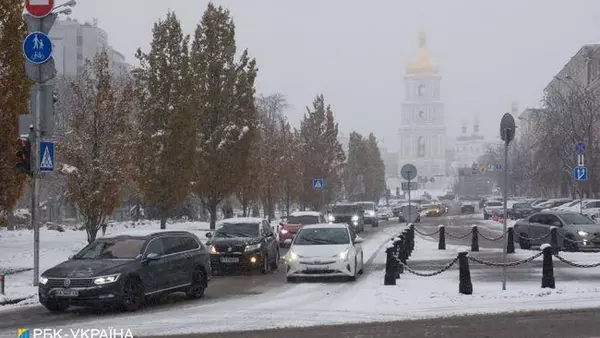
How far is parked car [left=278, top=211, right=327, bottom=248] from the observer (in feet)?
111

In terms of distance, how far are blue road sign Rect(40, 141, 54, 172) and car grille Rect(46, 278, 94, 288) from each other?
499 centimetres

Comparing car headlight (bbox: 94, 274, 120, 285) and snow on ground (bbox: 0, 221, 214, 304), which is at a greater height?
car headlight (bbox: 94, 274, 120, 285)

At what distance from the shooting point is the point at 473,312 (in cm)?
1368

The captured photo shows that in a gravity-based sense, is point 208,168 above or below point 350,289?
above

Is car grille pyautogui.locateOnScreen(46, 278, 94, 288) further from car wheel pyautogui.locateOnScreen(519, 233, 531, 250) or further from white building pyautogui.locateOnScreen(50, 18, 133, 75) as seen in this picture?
white building pyautogui.locateOnScreen(50, 18, 133, 75)

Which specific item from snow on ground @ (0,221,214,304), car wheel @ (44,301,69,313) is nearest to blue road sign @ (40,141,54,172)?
snow on ground @ (0,221,214,304)

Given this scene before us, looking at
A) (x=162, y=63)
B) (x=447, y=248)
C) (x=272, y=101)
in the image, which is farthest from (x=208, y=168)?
(x=272, y=101)

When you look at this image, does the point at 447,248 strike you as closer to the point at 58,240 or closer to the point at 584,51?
the point at 58,240

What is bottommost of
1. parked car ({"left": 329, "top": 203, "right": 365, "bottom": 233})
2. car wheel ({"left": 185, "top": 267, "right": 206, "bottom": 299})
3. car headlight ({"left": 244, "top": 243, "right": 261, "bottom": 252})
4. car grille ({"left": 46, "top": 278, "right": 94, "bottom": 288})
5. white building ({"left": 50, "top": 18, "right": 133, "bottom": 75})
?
car wheel ({"left": 185, "top": 267, "right": 206, "bottom": 299})

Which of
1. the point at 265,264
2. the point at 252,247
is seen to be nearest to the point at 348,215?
the point at 265,264

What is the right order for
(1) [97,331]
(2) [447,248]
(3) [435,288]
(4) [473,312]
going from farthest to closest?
(2) [447,248], (3) [435,288], (4) [473,312], (1) [97,331]

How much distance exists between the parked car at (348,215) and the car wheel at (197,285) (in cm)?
2716

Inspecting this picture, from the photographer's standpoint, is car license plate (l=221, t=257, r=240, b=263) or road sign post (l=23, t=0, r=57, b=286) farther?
car license plate (l=221, t=257, r=240, b=263)

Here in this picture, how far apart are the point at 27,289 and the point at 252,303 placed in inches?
224
